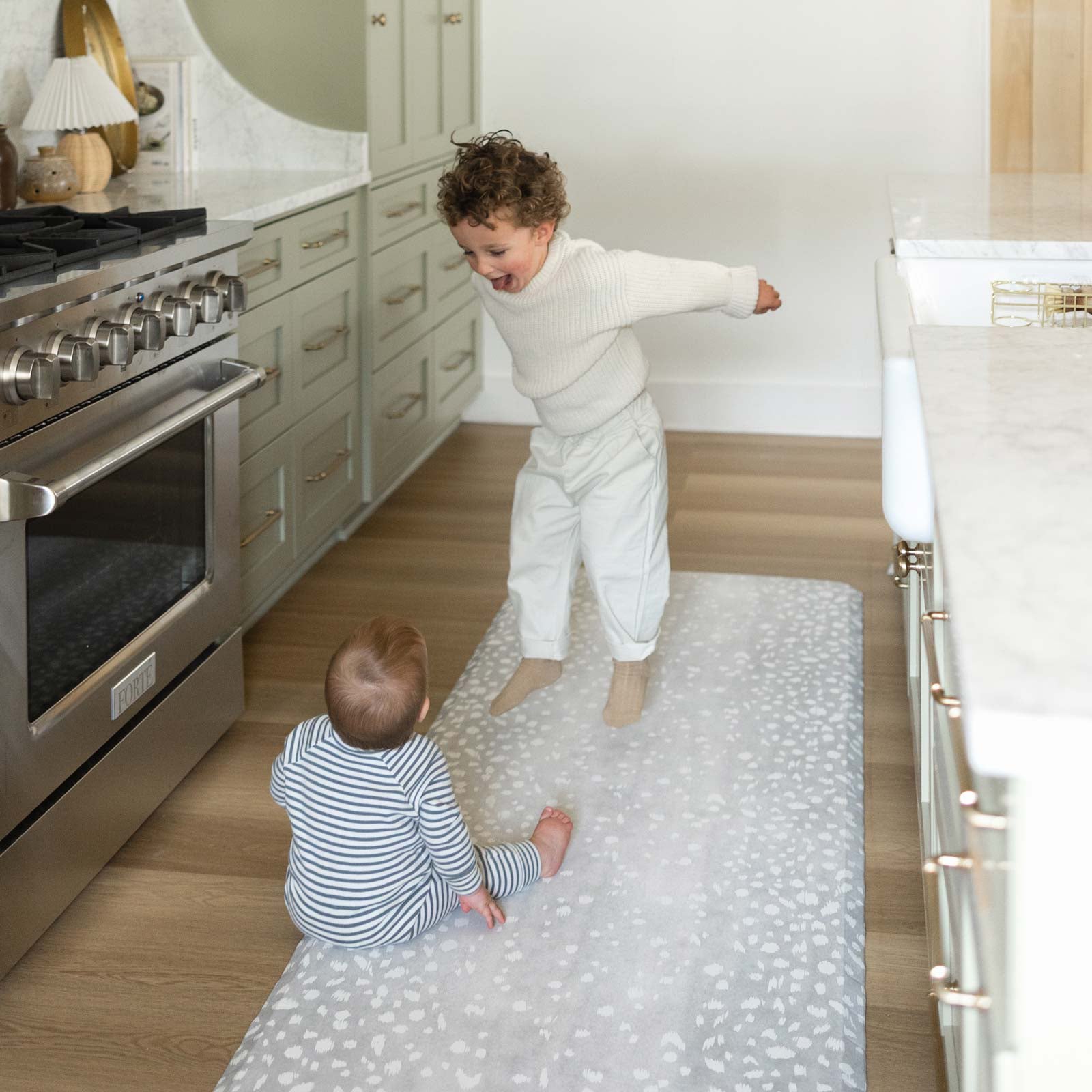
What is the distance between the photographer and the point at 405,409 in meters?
3.64

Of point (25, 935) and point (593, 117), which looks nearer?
point (25, 935)

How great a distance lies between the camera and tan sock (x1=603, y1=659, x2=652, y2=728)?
8.02ft

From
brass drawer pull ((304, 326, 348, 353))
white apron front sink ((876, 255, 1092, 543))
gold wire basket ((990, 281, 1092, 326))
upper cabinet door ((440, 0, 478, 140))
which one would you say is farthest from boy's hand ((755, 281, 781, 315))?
upper cabinet door ((440, 0, 478, 140))

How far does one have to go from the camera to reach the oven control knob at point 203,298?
206 centimetres

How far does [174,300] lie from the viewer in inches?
77.8

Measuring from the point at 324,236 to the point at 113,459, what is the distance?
52.4 inches

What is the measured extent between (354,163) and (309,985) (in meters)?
2.06

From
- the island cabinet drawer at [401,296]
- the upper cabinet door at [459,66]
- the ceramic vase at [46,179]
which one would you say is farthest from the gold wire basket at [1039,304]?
the upper cabinet door at [459,66]

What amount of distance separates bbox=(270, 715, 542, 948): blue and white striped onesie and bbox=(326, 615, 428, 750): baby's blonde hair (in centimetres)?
4

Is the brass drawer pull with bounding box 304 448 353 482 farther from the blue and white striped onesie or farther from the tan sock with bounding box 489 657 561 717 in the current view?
the blue and white striped onesie

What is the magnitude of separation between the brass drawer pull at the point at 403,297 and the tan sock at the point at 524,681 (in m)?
1.29

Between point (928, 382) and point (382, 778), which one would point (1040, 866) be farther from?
point (382, 778)

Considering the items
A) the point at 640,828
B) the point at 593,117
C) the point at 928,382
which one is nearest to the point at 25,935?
the point at 640,828

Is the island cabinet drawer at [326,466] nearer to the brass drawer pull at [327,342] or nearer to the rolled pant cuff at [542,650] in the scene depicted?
the brass drawer pull at [327,342]
